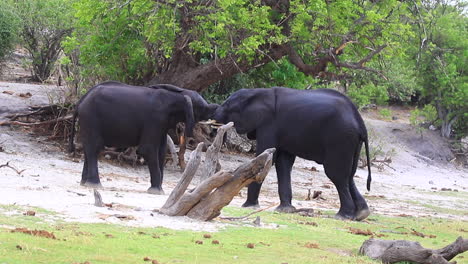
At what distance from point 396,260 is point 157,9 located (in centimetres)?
1204

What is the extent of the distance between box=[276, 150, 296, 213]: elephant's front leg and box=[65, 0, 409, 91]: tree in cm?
543

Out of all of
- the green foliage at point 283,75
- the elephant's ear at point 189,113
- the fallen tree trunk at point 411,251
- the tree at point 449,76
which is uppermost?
the fallen tree trunk at point 411,251

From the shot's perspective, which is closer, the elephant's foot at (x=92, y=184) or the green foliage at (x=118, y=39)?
the elephant's foot at (x=92, y=184)

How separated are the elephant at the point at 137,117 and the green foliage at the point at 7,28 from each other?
1920 cm

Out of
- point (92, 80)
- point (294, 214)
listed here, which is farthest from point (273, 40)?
point (294, 214)

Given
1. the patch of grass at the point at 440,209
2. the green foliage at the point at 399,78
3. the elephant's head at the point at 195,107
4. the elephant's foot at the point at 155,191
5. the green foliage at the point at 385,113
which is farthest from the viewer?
the green foliage at the point at 385,113

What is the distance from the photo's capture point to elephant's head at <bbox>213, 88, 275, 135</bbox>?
13883 mm

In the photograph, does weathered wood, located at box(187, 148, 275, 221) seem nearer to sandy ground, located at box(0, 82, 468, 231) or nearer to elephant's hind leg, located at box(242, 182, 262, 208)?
sandy ground, located at box(0, 82, 468, 231)

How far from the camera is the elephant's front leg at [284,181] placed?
44.2 feet

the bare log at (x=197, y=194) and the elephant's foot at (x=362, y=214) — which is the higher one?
the bare log at (x=197, y=194)

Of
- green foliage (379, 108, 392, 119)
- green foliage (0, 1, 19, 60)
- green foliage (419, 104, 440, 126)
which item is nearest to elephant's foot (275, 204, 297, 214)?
green foliage (0, 1, 19, 60)

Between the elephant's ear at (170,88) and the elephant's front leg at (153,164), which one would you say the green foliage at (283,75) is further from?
the elephant's front leg at (153,164)

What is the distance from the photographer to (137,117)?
14.9 m

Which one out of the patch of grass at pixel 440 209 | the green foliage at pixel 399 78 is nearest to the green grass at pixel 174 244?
the patch of grass at pixel 440 209
